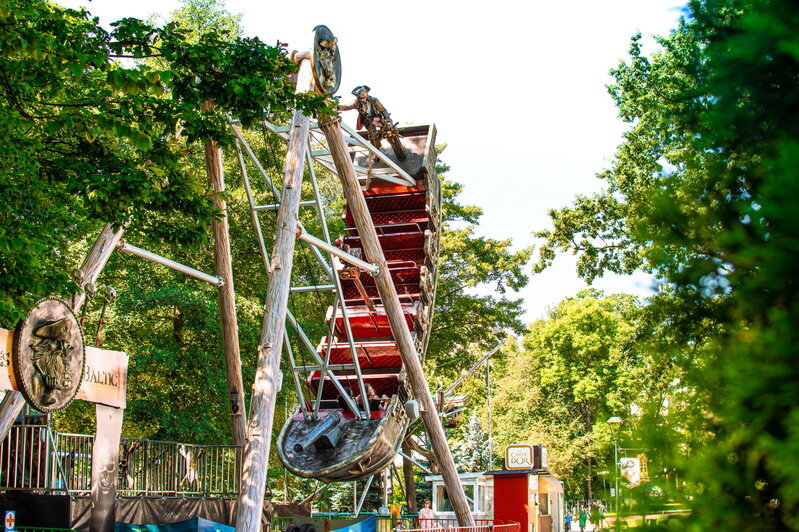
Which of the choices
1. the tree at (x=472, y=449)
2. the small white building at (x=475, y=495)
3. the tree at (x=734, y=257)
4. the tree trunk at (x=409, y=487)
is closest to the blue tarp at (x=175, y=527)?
the tree at (x=734, y=257)

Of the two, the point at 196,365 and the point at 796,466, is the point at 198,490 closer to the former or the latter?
the point at 196,365

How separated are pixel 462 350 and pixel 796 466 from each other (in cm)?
3198

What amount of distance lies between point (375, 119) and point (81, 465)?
1002 centimetres

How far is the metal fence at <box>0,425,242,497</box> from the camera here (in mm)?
13156

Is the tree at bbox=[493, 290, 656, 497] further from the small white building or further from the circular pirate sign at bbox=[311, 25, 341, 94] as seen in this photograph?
the circular pirate sign at bbox=[311, 25, 341, 94]

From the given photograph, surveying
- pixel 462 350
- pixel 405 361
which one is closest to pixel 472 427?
pixel 462 350

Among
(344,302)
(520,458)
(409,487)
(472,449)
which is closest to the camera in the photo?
(344,302)

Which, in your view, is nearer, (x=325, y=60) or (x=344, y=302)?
(x=325, y=60)

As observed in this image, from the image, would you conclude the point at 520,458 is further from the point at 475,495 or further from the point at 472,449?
the point at 472,449

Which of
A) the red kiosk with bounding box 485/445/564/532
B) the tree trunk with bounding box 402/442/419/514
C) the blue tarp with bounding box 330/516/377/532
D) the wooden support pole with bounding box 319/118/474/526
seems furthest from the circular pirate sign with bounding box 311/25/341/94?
the tree trunk with bounding box 402/442/419/514

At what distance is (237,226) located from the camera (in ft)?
90.1

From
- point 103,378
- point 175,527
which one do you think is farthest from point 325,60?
point 175,527

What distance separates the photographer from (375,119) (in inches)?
795

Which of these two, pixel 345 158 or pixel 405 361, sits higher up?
pixel 345 158
